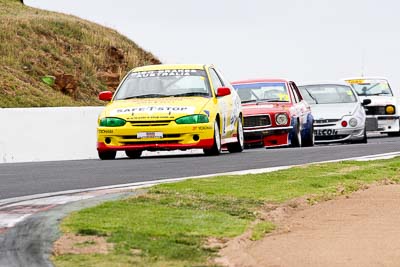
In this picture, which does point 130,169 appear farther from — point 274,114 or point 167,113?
point 274,114

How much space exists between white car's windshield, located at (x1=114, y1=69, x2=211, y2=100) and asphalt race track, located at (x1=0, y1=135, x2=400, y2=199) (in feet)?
4.51

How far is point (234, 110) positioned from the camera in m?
21.1

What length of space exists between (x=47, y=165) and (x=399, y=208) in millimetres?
7718

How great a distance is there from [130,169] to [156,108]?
11.2ft

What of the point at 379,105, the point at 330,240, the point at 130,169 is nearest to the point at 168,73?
the point at 130,169

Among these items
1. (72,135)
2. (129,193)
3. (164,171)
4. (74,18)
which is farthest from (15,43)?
(129,193)

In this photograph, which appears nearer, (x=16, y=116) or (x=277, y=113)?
(x=16, y=116)

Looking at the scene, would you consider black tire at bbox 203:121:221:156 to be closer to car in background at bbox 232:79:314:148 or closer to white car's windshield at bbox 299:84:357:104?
car in background at bbox 232:79:314:148

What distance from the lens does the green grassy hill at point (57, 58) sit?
52.2 m

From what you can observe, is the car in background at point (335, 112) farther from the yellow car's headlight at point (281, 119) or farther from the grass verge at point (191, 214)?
the grass verge at point (191, 214)

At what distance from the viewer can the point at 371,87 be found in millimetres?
34531

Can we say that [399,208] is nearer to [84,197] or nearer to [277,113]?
[84,197]

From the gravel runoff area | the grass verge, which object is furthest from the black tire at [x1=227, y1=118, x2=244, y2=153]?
the gravel runoff area

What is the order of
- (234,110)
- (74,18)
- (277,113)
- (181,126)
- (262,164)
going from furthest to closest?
1. (74,18)
2. (277,113)
3. (234,110)
4. (181,126)
5. (262,164)
